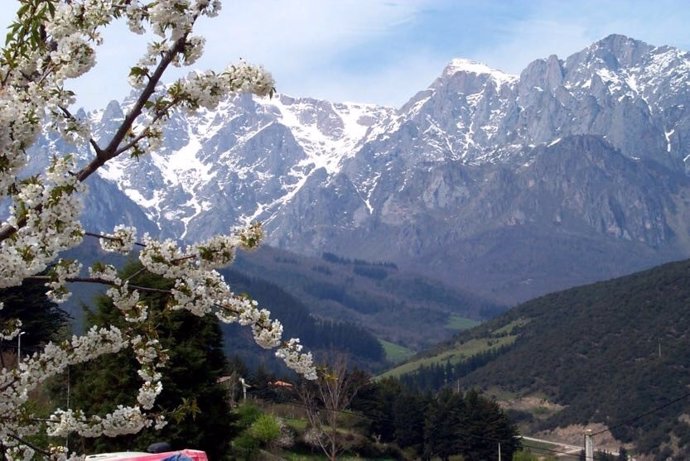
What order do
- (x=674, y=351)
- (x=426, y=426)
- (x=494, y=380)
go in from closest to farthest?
1. (x=426, y=426)
2. (x=674, y=351)
3. (x=494, y=380)

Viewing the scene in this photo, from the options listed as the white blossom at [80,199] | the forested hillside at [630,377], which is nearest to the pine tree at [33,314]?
the white blossom at [80,199]

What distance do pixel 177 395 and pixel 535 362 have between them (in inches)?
7126

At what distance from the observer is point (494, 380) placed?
196 m

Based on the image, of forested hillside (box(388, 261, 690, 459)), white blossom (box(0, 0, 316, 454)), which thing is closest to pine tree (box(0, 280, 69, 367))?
white blossom (box(0, 0, 316, 454))

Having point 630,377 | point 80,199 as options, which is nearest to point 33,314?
point 80,199

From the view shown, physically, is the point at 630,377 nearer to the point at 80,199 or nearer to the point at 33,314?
the point at 33,314

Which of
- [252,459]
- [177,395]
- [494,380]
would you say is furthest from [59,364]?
[494,380]

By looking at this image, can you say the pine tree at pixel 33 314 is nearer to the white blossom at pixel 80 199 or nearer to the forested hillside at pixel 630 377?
the white blossom at pixel 80 199

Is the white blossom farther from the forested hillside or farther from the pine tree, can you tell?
the forested hillside

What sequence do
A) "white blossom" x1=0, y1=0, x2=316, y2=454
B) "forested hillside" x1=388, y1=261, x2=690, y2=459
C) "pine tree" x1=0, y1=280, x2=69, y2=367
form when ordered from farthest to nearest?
"forested hillside" x1=388, y1=261, x2=690, y2=459, "pine tree" x1=0, y1=280, x2=69, y2=367, "white blossom" x1=0, y1=0, x2=316, y2=454

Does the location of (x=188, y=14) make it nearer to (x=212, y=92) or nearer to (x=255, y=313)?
(x=212, y=92)

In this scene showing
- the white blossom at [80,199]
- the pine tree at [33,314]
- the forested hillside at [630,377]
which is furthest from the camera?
the forested hillside at [630,377]

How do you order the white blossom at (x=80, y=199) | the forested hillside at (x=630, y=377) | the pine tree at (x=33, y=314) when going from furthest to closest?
the forested hillside at (x=630, y=377)
the pine tree at (x=33, y=314)
the white blossom at (x=80, y=199)

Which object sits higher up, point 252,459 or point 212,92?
point 212,92
